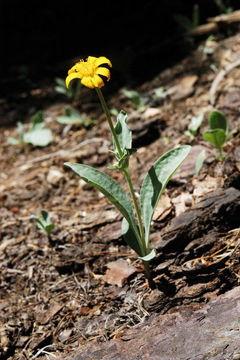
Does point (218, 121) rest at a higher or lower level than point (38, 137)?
lower

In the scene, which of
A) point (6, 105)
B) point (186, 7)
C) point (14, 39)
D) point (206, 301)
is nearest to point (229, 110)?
point (206, 301)

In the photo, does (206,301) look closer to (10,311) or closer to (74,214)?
(10,311)

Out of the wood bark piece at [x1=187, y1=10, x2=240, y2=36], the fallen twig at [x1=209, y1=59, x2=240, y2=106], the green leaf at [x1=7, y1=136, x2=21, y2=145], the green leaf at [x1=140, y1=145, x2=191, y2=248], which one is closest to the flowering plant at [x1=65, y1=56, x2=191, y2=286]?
the green leaf at [x1=140, y1=145, x2=191, y2=248]

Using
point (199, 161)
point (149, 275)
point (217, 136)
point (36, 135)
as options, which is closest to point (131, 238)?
point (149, 275)

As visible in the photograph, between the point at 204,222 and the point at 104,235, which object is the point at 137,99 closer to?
the point at 104,235

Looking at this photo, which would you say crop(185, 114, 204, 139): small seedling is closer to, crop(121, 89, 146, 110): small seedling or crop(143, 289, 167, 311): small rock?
crop(121, 89, 146, 110): small seedling
